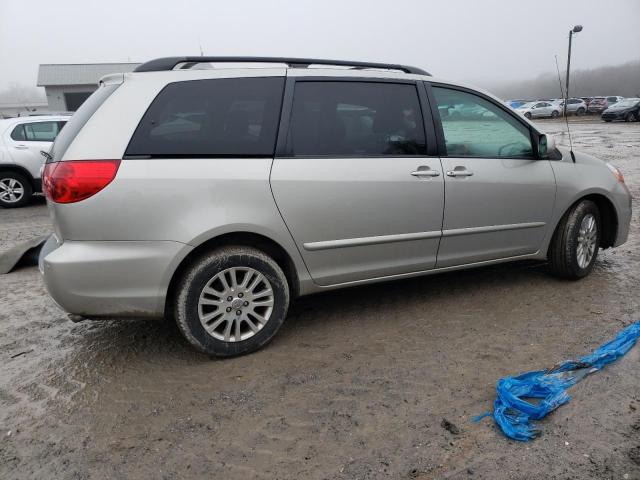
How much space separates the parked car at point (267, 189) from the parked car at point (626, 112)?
32.4 m

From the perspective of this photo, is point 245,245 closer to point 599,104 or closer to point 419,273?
point 419,273

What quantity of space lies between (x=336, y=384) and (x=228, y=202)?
121 centimetres

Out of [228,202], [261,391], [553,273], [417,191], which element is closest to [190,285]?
[228,202]

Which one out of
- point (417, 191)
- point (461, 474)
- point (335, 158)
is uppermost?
point (335, 158)

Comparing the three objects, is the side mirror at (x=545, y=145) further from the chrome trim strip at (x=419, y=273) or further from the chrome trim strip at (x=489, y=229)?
the chrome trim strip at (x=419, y=273)

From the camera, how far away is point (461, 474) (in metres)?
2.22

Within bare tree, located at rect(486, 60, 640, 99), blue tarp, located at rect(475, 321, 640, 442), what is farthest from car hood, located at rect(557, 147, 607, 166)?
bare tree, located at rect(486, 60, 640, 99)

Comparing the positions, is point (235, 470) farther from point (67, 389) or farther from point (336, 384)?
point (67, 389)

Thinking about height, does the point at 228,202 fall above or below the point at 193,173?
below

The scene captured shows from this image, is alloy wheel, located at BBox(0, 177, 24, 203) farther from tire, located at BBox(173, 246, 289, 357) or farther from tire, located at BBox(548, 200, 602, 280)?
tire, located at BBox(548, 200, 602, 280)

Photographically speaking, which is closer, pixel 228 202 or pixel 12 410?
pixel 12 410

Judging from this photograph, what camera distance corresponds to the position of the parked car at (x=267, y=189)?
2893mm

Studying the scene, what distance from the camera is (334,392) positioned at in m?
2.85

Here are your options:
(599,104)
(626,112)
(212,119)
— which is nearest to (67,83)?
(626,112)
